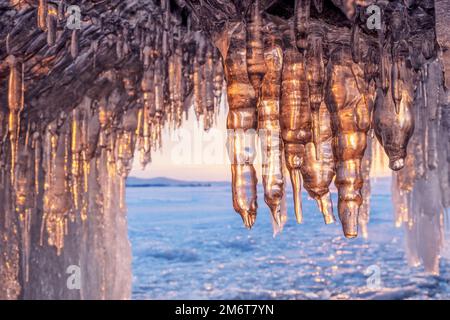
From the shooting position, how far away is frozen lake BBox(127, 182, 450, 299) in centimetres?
1798

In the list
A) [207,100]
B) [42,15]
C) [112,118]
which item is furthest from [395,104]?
[112,118]

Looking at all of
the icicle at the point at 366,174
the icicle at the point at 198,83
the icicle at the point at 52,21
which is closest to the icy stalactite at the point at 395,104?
the icicle at the point at 52,21

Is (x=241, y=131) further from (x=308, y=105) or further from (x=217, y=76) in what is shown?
(x=217, y=76)

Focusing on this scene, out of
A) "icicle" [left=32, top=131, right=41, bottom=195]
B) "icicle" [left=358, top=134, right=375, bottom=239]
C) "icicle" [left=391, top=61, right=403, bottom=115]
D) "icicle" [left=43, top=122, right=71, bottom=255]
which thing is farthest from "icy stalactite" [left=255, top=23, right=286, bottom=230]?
"icicle" [left=43, top=122, right=71, bottom=255]

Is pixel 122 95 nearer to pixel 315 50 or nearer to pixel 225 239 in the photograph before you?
pixel 315 50

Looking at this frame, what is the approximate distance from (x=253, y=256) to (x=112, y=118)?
54.7 ft

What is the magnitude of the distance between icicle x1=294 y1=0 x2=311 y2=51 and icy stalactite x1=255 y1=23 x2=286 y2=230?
0.98ft

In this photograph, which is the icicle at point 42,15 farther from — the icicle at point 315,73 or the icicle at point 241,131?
the icicle at point 315,73

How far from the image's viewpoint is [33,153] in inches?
211

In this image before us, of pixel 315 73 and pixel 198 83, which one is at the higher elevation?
pixel 198 83

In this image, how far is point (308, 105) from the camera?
267 cm

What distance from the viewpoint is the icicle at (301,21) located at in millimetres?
2441

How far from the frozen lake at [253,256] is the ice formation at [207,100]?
11140 millimetres

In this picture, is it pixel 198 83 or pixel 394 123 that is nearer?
pixel 394 123
